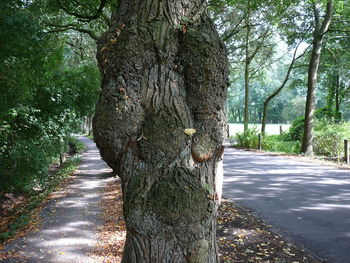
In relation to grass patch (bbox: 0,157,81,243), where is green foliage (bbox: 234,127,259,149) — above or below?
above

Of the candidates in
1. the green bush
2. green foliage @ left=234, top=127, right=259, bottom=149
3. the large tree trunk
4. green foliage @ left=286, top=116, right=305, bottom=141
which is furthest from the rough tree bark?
the large tree trunk

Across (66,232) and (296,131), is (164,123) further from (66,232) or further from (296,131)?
(296,131)

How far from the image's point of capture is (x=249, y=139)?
21.4 meters

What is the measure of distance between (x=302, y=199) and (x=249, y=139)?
13.7 meters

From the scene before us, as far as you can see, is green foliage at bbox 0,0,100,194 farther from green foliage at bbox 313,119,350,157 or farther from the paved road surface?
green foliage at bbox 313,119,350,157

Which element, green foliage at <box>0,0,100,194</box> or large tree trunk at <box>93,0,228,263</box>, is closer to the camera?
large tree trunk at <box>93,0,228,263</box>

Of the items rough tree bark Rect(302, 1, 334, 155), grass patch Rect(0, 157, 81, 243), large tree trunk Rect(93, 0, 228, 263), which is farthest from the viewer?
rough tree bark Rect(302, 1, 334, 155)

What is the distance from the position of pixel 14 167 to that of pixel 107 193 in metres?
2.78

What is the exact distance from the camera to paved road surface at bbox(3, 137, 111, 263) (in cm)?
499

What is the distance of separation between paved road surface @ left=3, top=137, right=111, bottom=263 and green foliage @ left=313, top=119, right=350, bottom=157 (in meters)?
12.3

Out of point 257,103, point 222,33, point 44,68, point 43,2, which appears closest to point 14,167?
point 44,68

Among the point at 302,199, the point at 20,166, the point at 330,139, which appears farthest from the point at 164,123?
the point at 330,139

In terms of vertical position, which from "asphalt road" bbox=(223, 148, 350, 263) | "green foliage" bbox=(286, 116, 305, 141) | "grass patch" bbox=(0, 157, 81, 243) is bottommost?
"grass patch" bbox=(0, 157, 81, 243)

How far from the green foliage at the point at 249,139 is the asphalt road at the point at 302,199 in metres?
7.60
